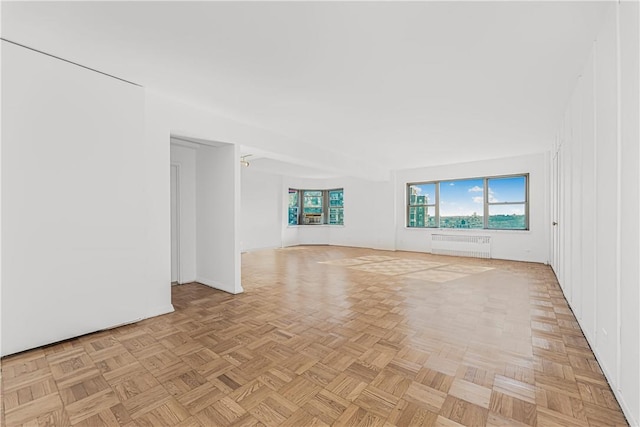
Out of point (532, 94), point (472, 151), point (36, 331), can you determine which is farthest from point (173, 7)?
point (472, 151)

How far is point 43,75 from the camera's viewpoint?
2457 millimetres

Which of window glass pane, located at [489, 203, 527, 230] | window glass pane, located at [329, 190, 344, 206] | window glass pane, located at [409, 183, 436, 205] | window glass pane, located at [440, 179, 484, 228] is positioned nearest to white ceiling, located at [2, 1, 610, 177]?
window glass pane, located at [489, 203, 527, 230]

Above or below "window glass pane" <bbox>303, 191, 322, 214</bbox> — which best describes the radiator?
below

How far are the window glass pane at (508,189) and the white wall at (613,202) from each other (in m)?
4.78

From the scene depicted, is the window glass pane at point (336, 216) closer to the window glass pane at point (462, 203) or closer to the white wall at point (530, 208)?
the white wall at point (530, 208)

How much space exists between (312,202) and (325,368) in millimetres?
8844

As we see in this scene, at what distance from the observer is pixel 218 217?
4230 mm

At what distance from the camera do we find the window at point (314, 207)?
1052 cm

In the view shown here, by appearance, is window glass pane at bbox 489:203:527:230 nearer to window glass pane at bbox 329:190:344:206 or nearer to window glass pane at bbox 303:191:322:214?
window glass pane at bbox 329:190:344:206

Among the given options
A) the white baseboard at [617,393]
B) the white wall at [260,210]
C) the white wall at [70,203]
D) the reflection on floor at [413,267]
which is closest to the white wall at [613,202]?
the white baseboard at [617,393]

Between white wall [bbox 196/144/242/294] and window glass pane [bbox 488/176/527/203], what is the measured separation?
6.46 m

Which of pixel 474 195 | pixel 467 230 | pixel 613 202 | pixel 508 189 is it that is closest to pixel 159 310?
pixel 613 202

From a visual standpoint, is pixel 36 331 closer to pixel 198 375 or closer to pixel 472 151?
pixel 198 375

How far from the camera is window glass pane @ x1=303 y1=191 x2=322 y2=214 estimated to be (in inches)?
424
